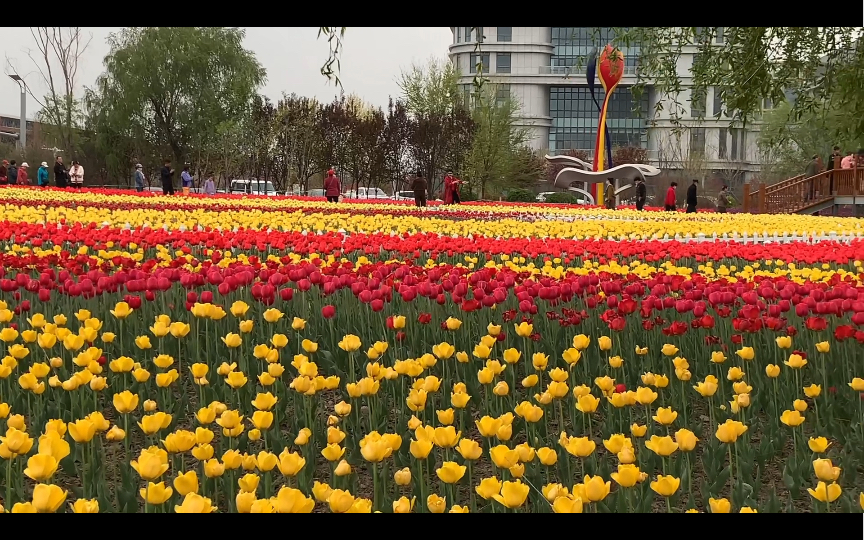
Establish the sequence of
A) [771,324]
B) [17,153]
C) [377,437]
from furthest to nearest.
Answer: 1. [17,153]
2. [771,324]
3. [377,437]

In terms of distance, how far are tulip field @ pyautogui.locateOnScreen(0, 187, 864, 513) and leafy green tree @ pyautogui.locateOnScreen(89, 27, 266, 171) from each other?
4104 centimetres

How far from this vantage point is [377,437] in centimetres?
281

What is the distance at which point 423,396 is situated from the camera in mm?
3262

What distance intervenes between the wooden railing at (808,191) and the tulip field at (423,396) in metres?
24.9

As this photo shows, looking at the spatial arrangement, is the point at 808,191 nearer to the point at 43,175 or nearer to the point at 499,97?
Result: the point at 43,175

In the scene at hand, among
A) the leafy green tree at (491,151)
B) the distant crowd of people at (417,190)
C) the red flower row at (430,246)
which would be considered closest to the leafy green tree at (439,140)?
the leafy green tree at (491,151)

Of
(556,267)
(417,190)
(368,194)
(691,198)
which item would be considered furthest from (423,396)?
(368,194)

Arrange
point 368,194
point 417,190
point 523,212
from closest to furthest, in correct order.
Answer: point 523,212 → point 417,190 → point 368,194

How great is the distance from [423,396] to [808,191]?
3193cm

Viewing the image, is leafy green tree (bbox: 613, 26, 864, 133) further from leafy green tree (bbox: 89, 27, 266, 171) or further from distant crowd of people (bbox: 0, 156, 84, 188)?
leafy green tree (bbox: 89, 27, 266, 171)

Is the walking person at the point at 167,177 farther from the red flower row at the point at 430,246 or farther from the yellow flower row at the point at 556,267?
the yellow flower row at the point at 556,267

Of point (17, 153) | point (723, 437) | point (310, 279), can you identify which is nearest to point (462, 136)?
point (17, 153)
